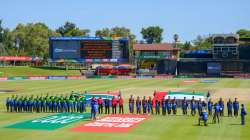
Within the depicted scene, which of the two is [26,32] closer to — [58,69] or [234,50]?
[58,69]

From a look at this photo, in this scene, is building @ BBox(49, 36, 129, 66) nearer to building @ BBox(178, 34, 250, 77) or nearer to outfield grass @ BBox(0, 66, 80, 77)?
outfield grass @ BBox(0, 66, 80, 77)

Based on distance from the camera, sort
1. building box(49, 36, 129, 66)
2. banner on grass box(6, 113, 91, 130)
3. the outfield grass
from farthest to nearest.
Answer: the outfield grass < building box(49, 36, 129, 66) < banner on grass box(6, 113, 91, 130)

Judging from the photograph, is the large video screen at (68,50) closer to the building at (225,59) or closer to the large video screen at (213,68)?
the building at (225,59)

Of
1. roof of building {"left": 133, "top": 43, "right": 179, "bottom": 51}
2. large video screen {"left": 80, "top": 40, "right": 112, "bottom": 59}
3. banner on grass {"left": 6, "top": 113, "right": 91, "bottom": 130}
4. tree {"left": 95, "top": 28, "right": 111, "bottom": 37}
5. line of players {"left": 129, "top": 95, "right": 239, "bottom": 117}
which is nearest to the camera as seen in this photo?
banner on grass {"left": 6, "top": 113, "right": 91, "bottom": 130}

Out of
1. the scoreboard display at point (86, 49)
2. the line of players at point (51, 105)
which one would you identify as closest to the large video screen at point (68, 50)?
the scoreboard display at point (86, 49)

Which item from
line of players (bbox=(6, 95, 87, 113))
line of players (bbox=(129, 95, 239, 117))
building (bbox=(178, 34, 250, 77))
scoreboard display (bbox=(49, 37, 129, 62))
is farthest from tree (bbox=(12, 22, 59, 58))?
line of players (bbox=(129, 95, 239, 117))

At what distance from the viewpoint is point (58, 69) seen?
440 feet

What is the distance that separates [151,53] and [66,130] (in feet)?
396

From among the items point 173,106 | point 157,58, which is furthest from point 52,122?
point 157,58

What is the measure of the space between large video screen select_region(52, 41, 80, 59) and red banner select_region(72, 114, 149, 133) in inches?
2929

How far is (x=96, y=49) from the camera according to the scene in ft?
353

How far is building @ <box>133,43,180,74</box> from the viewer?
132 metres

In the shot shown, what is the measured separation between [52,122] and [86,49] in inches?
3058

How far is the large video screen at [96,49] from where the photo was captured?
350 feet
